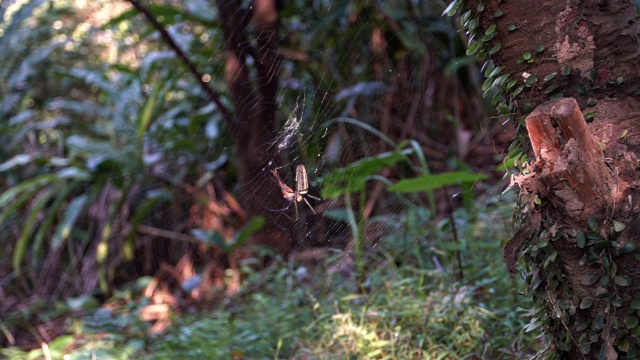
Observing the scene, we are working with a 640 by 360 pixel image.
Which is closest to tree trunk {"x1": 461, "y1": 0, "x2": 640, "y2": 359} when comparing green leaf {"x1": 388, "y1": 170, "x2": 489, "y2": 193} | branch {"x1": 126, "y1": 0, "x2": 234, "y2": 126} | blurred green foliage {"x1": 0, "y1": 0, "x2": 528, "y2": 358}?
blurred green foliage {"x1": 0, "y1": 0, "x2": 528, "y2": 358}

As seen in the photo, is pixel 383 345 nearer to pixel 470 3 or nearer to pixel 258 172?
pixel 258 172

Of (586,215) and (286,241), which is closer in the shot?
(586,215)

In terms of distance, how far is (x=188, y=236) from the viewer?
420 cm

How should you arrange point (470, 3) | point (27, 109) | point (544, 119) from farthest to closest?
point (27, 109)
point (470, 3)
point (544, 119)

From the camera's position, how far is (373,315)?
7.07 feet

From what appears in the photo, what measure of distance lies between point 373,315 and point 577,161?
1145 millimetres

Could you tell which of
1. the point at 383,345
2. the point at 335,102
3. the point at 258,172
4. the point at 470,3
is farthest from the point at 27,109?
the point at 470,3

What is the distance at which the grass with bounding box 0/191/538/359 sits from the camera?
6.74ft

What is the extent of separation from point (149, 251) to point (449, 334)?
278 cm

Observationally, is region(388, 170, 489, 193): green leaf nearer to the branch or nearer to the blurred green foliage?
the blurred green foliage

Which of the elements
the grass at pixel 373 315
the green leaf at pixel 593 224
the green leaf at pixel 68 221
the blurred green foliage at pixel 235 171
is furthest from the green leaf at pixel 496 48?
the green leaf at pixel 68 221

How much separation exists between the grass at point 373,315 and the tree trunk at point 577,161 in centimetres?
33

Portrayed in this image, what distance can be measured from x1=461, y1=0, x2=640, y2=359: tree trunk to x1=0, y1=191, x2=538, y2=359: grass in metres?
0.33

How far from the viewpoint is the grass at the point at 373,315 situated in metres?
2.05
